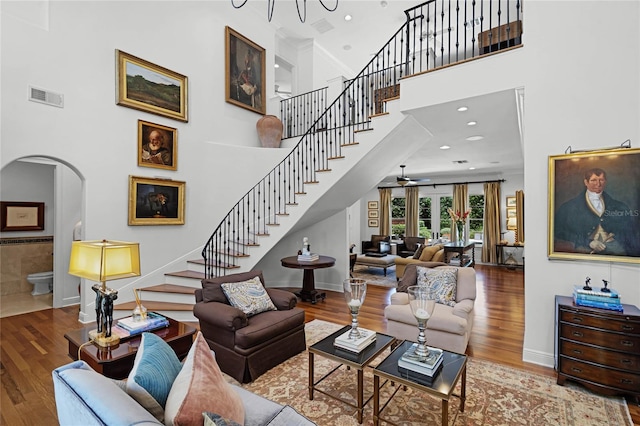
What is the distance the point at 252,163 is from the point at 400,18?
4597mm

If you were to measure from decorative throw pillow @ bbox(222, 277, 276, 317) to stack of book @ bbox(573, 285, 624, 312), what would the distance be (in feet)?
9.49

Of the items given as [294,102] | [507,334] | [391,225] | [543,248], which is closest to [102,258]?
[543,248]

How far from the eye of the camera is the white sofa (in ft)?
10.3

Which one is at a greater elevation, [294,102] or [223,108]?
[294,102]

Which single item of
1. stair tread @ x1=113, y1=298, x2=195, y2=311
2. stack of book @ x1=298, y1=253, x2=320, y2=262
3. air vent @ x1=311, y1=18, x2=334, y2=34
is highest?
air vent @ x1=311, y1=18, x2=334, y2=34

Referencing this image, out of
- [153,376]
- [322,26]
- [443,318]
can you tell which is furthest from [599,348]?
[322,26]

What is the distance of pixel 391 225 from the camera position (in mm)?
11406

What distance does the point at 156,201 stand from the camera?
200 inches

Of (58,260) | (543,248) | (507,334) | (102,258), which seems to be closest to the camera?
(102,258)

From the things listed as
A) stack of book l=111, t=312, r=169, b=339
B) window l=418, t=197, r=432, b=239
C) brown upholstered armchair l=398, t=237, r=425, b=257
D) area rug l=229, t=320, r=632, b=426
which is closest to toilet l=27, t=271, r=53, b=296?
stack of book l=111, t=312, r=169, b=339

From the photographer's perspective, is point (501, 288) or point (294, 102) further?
point (294, 102)

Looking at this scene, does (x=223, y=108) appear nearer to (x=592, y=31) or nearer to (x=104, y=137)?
(x=104, y=137)

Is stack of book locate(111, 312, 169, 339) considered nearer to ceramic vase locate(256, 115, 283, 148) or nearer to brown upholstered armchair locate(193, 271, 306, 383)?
brown upholstered armchair locate(193, 271, 306, 383)

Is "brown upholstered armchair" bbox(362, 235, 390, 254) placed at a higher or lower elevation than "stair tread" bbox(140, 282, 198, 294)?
higher
